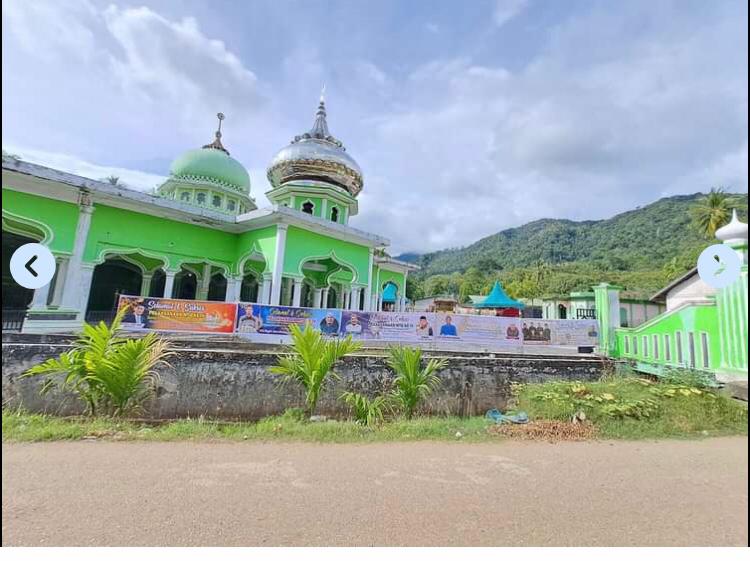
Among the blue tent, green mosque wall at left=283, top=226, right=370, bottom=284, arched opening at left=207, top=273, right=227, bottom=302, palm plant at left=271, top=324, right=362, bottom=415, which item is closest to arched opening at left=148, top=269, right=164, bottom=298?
arched opening at left=207, top=273, right=227, bottom=302

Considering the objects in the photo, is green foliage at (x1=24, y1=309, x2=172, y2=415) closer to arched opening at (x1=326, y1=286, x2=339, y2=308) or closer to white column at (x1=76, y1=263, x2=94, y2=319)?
white column at (x1=76, y1=263, x2=94, y2=319)

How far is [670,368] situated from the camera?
4.89 metres

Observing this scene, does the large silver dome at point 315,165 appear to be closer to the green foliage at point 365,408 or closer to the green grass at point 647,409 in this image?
the green foliage at point 365,408

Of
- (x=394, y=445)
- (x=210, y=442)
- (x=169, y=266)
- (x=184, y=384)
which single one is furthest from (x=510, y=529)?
(x=169, y=266)

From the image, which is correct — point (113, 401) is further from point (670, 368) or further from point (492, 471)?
point (670, 368)

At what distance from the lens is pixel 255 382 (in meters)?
5.25

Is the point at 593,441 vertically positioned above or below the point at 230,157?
below

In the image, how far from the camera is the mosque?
30.4 feet

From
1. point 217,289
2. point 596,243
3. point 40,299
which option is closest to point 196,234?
point 40,299

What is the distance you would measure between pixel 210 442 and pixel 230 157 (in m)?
17.3

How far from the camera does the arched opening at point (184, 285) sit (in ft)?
51.5

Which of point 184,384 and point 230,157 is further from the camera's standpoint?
point 230,157

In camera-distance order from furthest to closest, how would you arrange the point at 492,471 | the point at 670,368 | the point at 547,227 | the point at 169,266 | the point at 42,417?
the point at 547,227
the point at 169,266
the point at 670,368
the point at 42,417
the point at 492,471

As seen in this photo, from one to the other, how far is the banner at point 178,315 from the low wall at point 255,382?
10.2 feet
